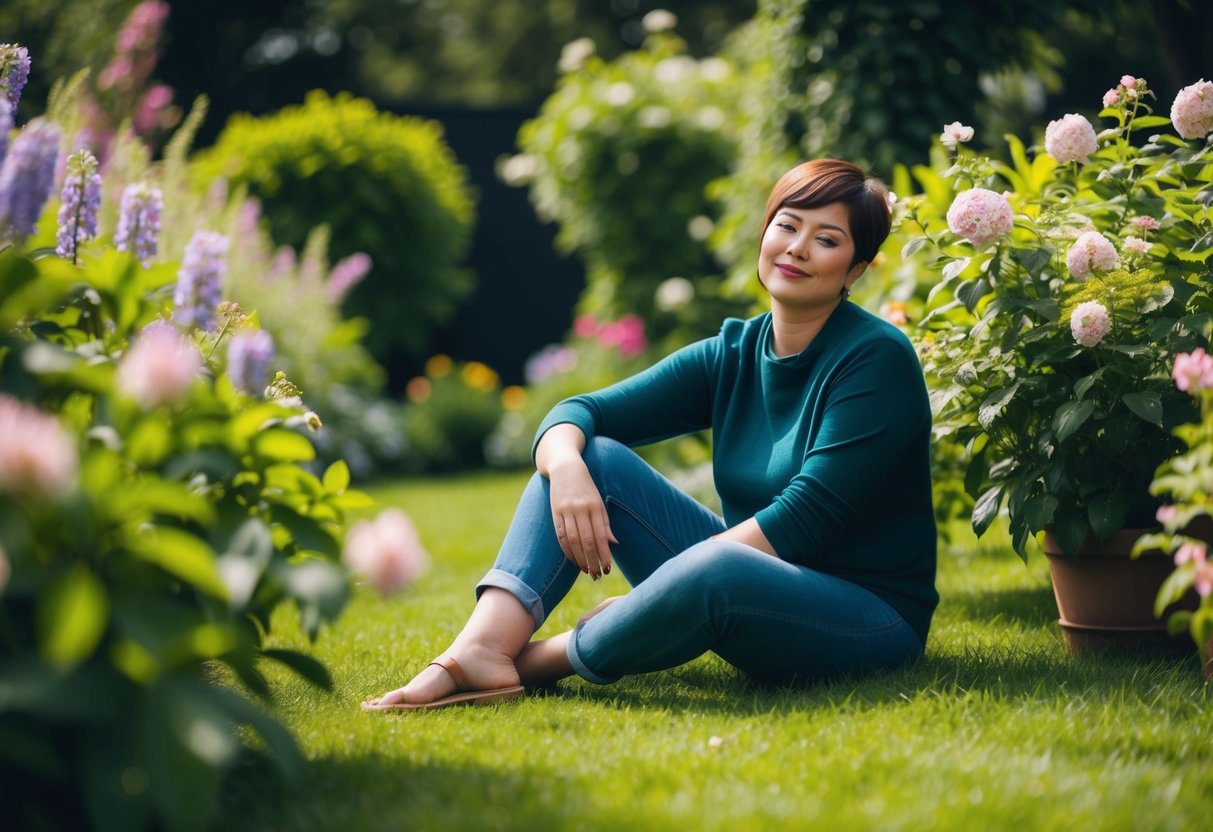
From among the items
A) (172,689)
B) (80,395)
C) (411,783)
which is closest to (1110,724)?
(411,783)

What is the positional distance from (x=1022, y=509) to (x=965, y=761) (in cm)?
73

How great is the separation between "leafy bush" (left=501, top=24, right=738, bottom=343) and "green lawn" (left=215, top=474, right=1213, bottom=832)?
12.6ft

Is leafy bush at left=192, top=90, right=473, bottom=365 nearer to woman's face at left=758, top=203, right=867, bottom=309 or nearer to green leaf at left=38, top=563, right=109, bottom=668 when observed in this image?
woman's face at left=758, top=203, right=867, bottom=309

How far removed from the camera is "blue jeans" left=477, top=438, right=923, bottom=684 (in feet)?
6.36

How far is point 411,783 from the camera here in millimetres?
1565

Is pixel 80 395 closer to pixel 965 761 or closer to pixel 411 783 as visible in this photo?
pixel 411 783

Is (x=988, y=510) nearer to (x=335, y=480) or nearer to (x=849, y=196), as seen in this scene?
(x=849, y=196)

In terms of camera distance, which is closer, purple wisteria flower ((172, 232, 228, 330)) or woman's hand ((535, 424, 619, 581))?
purple wisteria flower ((172, 232, 228, 330))

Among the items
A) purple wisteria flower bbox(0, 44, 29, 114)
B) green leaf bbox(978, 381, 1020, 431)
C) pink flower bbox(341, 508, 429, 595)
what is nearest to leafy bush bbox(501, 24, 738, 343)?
green leaf bbox(978, 381, 1020, 431)

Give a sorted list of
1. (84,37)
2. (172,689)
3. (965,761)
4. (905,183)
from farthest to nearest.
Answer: (84,37), (905,183), (965,761), (172,689)

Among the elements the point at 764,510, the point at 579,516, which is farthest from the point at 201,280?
the point at 764,510

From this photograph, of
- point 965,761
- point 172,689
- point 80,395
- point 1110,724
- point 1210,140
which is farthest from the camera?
point 1210,140

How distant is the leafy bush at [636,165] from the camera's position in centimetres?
590

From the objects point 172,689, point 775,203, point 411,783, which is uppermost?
point 775,203
